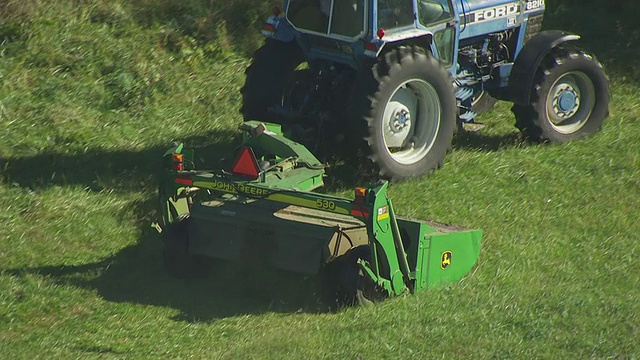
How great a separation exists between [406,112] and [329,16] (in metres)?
1.16

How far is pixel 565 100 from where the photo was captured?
11.5 m

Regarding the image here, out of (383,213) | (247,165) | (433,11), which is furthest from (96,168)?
(383,213)

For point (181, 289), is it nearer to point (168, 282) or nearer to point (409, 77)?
point (168, 282)

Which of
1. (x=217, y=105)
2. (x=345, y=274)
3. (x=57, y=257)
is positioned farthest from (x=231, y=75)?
(x=345, y=274)

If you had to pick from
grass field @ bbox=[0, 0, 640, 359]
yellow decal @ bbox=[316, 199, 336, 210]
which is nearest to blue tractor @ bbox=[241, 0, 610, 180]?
grass field @ bbox=[0, 0, 640, 359]

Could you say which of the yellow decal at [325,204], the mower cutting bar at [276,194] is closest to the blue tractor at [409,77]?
the mower cutting bar at [276,194]

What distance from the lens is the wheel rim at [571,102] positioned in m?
11.5

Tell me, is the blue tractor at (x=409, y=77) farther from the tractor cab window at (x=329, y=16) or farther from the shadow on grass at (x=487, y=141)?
the shadow on grass at (x=487, y=141)

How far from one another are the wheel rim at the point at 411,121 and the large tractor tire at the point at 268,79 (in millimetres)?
1123

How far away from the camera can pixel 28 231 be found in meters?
9.56

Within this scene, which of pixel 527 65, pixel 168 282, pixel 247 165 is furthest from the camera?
pixel 527 65

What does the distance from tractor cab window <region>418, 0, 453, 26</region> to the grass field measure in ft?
4.81

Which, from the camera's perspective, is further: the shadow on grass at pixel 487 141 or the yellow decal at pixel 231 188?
the shadow on grass at pixel 487 141

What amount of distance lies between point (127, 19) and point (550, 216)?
6.24 m
